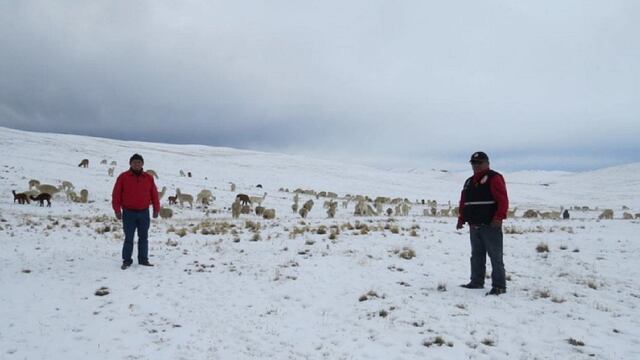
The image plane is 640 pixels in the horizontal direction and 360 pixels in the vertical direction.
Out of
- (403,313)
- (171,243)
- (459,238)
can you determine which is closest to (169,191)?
(171,243)

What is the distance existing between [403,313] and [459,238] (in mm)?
7945

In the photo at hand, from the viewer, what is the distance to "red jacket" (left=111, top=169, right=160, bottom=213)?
30.4 ft

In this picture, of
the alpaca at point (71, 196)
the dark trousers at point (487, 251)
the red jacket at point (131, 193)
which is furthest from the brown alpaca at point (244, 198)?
the dark trousers at point (487, 251)

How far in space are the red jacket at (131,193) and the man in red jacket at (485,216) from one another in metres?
6.35

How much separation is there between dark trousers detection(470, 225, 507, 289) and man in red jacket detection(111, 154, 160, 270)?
622cm

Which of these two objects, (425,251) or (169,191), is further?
(169,191)

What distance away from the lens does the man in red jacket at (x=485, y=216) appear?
764 cm

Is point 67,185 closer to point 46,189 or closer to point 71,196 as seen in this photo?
point 71,196

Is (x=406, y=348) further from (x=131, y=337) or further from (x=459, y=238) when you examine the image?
(x=459, y=238)

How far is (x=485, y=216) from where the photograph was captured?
7.81 meters

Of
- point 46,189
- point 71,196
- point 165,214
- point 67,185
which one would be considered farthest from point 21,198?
point 165,214

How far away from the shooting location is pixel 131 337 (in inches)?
226

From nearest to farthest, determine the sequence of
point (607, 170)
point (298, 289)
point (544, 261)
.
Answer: point (298, 289), point (544, 261), point (607, 170)

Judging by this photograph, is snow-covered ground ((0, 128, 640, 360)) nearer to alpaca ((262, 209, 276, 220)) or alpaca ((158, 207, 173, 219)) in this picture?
alpaca ((158, 207, 173, 219))
